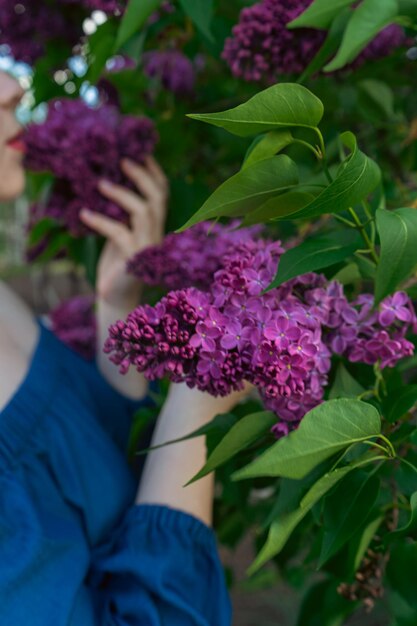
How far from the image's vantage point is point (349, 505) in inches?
21.9

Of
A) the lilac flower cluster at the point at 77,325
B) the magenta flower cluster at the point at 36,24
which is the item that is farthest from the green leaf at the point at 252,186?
the lilac flower cluster at the point at 77,325

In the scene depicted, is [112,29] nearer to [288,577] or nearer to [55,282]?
[288,577]

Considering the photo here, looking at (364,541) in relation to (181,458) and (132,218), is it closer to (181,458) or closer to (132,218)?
(181,458)

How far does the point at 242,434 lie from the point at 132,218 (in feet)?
2.15

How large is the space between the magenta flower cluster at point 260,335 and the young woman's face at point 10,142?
61 centimetres

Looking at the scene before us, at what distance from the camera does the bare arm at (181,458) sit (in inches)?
32.9

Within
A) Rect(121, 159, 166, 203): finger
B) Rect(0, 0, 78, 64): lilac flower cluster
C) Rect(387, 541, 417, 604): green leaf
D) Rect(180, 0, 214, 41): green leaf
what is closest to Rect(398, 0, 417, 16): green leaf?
Rect(180, 0, 214, 41): green leaf

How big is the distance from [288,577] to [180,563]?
0.62 meters

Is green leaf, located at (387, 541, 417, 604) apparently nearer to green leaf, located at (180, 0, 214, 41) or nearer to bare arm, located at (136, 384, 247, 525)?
bare arm, located at (136, 384, 247, 525)

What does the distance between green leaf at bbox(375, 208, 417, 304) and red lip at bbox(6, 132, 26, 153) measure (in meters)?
0.75

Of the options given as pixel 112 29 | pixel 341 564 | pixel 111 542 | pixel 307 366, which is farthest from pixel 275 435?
pixel 112 29

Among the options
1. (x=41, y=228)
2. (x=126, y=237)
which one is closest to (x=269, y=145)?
(x=126, y=237)

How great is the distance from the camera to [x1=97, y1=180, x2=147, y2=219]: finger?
112cm

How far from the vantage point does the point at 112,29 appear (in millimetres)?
1006
